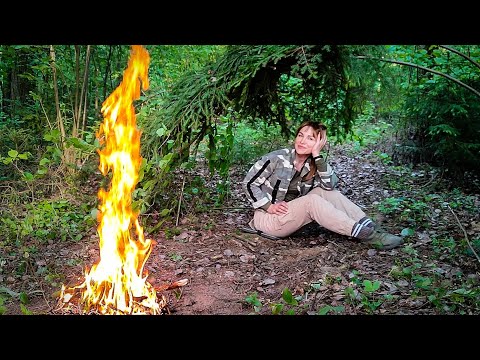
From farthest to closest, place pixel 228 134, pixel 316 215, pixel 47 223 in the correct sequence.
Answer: pixel 228 134
pixel 47 223
pixel 316 215

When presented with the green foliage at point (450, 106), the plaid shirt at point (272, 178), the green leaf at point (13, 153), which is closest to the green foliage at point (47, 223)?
the green leaf at point (13, 153)

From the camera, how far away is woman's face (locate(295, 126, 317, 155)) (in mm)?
3699

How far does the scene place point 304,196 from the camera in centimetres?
373

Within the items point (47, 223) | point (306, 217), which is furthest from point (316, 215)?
point (47, 223)

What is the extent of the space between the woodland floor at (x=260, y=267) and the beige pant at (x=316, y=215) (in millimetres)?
124

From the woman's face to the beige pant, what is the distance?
35 cm

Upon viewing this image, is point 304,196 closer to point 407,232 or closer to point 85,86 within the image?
point 407,232

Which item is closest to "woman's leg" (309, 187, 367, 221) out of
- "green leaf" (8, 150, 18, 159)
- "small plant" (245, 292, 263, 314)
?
"small plant" (245, 292, 263, 314)

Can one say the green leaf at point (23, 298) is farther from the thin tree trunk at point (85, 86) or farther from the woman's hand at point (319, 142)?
the thin tree trunk at point (85, 86)

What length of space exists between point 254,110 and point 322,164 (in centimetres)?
81

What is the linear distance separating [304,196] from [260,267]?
0.74 metres
